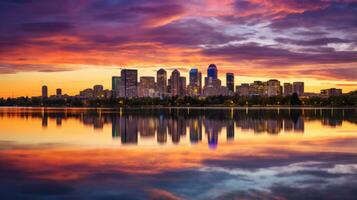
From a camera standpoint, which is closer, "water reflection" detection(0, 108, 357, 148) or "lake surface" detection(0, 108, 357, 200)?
"lake surface" detection(0, 108, 357, 200)

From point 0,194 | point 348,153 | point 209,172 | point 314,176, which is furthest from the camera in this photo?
point 348,153

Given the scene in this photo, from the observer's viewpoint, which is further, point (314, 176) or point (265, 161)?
point (265, 161)

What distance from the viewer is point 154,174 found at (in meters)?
15.6

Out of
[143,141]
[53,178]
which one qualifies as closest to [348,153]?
[143,141]

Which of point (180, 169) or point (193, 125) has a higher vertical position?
point (193, 125)

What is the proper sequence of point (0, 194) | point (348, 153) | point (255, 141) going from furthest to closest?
point (255, 141) → point (348, 153) → point (0, 194)

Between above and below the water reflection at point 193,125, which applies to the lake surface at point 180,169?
below

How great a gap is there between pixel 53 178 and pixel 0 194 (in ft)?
8.36

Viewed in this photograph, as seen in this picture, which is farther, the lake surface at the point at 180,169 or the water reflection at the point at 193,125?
the water reflection at the point at 193,125

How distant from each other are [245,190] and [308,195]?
180cm

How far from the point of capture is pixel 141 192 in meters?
12.7

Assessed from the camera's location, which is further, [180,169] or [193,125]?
[193,125]

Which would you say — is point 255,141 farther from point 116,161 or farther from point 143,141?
point 116,161

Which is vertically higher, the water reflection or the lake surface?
the water reflection
